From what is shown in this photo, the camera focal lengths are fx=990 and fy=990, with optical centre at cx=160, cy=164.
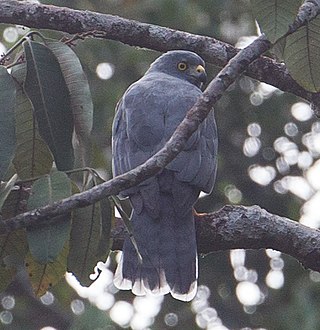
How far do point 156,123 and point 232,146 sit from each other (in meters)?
4.69

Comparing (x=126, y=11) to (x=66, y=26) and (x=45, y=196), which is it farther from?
(x=45, y=196)

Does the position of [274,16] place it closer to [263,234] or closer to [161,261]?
[263,234]

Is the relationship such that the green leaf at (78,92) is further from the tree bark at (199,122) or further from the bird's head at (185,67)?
the bird's head at (185,67)

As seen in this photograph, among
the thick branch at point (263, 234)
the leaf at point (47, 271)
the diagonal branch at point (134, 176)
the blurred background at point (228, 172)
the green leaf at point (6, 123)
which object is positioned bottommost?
the blurred background at point (228, 172)

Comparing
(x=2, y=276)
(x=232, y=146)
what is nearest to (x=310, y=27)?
(x=2, y=276)

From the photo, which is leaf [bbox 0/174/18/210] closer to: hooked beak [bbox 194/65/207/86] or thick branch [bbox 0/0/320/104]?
thick branch [bbox 0/0/320/104]

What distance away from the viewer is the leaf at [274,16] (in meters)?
3.30

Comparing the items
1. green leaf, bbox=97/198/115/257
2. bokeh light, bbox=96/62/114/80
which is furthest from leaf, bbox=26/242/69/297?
bokeh light, bbox=96/62/114/80

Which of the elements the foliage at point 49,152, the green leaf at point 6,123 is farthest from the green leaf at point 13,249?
the green leaf at point 6,123

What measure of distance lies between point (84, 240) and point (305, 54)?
46.6 inches

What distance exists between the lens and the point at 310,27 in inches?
152

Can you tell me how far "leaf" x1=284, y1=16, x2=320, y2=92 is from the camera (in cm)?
388

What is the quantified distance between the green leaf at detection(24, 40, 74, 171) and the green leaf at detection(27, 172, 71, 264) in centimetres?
19

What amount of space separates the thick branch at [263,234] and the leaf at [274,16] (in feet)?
3.83
